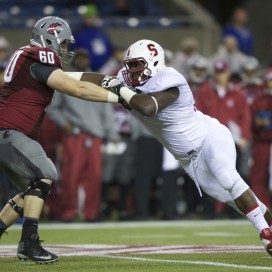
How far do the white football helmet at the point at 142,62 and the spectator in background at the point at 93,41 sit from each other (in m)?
7.07

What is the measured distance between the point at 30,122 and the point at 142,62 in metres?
0.89

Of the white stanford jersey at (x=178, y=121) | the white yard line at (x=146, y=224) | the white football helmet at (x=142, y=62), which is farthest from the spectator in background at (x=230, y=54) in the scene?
the white football helmet at (x=142, y=62)

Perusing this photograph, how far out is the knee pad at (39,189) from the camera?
6988 millimetres

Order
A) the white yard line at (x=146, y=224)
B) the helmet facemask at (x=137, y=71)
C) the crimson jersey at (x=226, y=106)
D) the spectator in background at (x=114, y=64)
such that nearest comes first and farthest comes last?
the helmet facemask at (x=137, y=71)
the white yard line at (x=146, y=224)
the crimson jersey at (x=226, y=106)
the spectator in background at (x=114, y=64)

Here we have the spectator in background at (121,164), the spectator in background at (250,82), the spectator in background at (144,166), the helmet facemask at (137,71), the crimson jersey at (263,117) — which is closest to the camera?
the helmet facemask at (137,71)

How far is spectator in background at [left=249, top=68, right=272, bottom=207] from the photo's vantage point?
41.5 feet

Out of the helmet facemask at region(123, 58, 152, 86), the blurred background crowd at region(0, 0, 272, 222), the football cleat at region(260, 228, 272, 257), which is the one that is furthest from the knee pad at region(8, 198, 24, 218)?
the blurred background crowd at region(0, 0, 272, 222)

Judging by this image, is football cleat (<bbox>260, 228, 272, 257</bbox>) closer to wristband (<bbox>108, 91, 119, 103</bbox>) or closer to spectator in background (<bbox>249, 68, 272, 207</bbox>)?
wristband (<bbox>108, 91, 119, 103</bbox>)

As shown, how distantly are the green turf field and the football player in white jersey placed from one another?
455 mm

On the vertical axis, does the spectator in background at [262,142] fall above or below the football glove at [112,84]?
below

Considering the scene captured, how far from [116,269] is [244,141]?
6.03m

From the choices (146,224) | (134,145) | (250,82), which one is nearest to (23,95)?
(146,224)

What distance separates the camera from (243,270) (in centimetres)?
645

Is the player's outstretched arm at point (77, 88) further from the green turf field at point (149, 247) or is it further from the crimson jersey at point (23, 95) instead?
the green turf field at point (149, 247)
